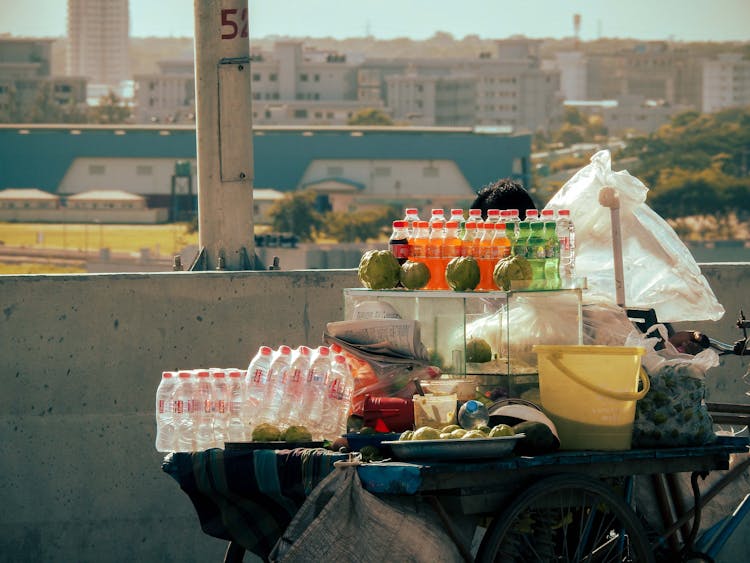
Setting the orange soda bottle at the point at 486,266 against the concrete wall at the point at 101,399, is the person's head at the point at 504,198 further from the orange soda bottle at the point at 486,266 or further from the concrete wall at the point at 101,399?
the orange soda bottle at the point at 486,266

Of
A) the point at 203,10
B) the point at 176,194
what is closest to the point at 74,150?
the point at 176,194

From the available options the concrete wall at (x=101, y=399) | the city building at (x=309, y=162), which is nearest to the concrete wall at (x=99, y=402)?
the concrete wall at (x=101, y=399)

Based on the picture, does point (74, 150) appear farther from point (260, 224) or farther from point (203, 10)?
point (203, 10)

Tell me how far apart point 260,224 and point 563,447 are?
5206 inches

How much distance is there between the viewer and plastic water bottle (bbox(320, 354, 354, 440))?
5.38 metres

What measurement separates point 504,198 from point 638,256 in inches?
32.4

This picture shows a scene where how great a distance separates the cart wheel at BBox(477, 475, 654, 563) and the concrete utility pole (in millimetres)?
3106

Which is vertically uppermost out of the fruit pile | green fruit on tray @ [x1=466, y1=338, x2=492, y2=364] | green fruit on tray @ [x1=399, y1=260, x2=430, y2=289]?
green fruit on tray @ [x1=399, y1=260, x2=430, y2=289]

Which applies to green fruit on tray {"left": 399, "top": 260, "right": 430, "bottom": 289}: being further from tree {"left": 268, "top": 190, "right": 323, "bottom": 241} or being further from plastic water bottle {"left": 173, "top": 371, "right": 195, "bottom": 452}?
tree {"left": 268, "top": 190, "right": 323, "bottom": 241}

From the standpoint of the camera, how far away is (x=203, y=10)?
7945mm

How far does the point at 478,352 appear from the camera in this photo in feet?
19.0

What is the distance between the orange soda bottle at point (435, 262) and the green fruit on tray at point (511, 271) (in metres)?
0.35

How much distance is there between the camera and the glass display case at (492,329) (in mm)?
5613

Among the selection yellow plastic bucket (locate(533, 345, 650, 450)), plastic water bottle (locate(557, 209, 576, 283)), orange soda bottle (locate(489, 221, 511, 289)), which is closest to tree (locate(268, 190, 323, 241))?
plastic water bottle (locate(557, 209, 576, 283))
